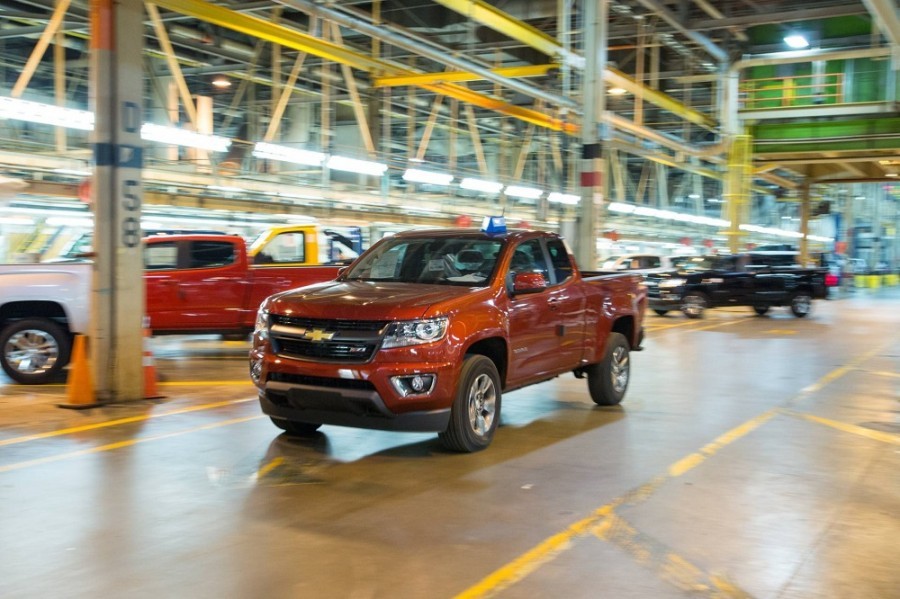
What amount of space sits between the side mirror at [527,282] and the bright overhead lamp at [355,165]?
41.0 ft

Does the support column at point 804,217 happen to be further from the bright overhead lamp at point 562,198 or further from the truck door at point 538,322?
the truck door at point 538,322

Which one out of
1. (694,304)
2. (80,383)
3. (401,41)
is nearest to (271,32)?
(401,41)

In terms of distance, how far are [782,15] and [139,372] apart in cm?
1961

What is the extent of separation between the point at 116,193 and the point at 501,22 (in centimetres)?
968

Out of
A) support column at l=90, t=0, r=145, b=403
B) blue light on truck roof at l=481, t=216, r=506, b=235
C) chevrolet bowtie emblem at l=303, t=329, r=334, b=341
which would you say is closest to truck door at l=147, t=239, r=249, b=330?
support column at l=90, t=0, r=145, b=403

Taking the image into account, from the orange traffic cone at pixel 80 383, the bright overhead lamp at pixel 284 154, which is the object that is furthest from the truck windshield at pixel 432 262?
the bright overhead lamp at pixel 284 154

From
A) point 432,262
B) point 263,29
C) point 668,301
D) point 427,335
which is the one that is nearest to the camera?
point 427,335

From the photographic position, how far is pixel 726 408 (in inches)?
383

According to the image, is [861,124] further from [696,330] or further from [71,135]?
[71,135]

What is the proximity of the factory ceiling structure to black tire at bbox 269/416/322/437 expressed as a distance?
6865mm

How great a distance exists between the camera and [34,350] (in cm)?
1078

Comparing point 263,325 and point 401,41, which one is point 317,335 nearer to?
point 263,325

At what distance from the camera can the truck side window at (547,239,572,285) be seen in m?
8.66

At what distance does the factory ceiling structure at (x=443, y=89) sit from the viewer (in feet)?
53.6
